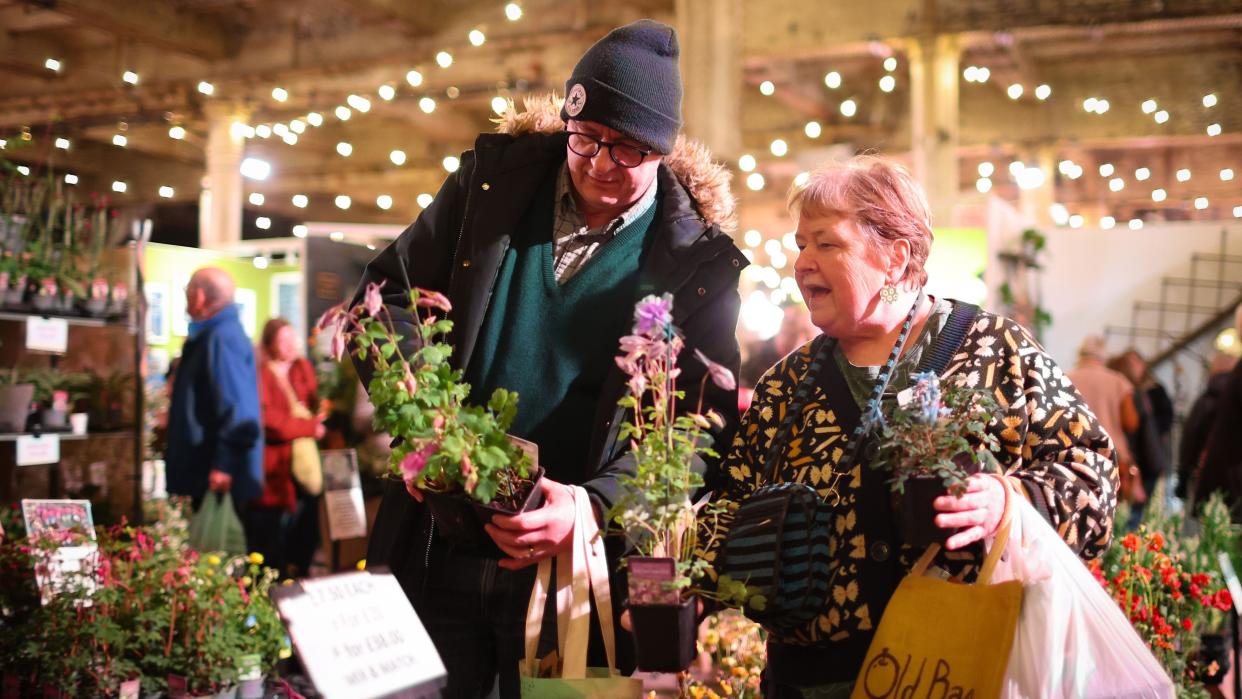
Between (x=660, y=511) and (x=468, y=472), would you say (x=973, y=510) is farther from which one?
(x=468, y=472)

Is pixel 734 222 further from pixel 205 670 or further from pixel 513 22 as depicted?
pixel 513 22

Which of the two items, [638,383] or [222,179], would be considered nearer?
[638,383]

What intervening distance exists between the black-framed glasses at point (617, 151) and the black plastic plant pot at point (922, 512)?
0.71 m

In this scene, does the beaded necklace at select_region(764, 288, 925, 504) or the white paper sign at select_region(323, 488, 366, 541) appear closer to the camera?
the beaded necklace at select_region(764, 288, 925, 504)

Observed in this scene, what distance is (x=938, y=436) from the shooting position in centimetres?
160

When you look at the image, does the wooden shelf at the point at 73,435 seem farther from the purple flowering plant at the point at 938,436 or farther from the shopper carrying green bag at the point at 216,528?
the purple flowering plant at the point at 938,436

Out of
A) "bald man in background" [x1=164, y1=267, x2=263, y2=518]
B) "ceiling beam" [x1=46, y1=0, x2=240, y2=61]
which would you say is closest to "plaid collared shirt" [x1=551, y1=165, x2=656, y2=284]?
"ceiling beam" [x1=46, y1=0, x2=240, y2=61]

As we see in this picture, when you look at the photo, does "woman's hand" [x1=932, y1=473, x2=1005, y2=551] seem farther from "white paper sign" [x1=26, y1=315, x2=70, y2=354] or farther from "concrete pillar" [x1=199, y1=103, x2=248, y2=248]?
"concrete pillar" [x1=199, y1=103, x2=248, y2=248]

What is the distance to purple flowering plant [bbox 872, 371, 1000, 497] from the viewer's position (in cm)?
158

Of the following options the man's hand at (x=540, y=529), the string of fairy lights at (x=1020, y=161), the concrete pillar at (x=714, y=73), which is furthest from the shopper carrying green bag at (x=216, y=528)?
the string of fairy lights at (x=1020, y=161)

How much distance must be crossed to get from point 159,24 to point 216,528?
14.2 ft

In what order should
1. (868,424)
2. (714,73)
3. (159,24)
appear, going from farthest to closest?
(714,73), (159,24), (868,424)

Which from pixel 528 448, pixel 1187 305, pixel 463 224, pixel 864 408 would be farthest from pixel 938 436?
pixel 1187 305

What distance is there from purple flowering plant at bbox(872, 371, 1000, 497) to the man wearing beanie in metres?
0.37
